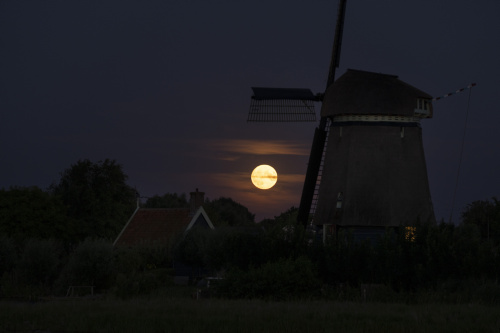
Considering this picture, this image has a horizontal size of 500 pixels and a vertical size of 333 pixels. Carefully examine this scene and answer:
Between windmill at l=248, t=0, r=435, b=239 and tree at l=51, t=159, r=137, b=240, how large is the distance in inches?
1282

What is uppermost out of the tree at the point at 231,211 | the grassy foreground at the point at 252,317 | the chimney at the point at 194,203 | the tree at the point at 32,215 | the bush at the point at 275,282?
the tree at the point at 231,211

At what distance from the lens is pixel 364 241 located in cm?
3475

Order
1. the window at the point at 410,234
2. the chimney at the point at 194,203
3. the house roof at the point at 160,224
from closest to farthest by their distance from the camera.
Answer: the window at the point at 410,234
the house roof at the point at 160,224
the chimney at the point at 194,203

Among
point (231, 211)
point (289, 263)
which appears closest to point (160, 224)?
point (289, 263)

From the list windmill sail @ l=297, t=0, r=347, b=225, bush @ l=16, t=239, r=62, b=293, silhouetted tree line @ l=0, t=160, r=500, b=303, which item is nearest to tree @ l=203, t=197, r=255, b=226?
silhouetted tree line @ l=0, t=160, r=500, b=303

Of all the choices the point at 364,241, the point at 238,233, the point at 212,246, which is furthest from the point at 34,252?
the point at 364,241

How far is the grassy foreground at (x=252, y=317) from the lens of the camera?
23281 mm

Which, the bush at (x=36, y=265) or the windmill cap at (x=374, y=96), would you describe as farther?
the bush at (x=36, y=265)

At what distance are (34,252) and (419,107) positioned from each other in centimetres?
2028

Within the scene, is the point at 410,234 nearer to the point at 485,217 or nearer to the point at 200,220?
the point at 200,220

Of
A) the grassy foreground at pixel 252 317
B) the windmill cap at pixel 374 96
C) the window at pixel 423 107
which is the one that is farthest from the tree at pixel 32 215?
the grassy foreground at pixel 252 317

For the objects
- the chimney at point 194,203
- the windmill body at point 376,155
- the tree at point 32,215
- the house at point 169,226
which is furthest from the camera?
the tree at point 32,215

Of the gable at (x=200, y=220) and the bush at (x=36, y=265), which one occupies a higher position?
the gable at (x=200, y=220)

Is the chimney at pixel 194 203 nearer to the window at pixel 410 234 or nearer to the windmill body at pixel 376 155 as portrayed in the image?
the windmill body at pixel 376 155
